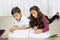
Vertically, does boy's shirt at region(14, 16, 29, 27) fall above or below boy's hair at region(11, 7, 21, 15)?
below

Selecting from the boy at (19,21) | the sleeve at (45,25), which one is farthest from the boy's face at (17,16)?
the sleeve at (45,25)

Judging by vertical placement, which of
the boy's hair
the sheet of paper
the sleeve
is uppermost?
the boy's hair

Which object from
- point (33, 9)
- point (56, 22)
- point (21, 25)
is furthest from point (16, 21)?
point (56, 22)

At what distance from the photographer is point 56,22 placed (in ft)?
4.16

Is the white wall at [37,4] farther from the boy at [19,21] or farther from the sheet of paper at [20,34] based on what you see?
the sheet of paper at [20,34]

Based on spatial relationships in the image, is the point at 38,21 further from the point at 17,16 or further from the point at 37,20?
the point at 17,16

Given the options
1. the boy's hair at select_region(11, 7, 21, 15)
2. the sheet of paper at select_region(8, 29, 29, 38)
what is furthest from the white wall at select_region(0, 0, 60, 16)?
the sheet of paper at select_region(8, 29, 29, 38)

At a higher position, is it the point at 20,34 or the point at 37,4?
the point at 37,4

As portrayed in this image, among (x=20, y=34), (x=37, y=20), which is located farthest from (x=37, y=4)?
(x=20, y=34)

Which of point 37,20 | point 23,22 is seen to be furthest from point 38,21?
point 23,22

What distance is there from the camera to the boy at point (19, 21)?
1286 mm

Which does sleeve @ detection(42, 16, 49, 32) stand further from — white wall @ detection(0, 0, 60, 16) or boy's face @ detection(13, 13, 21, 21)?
boy's face @ detection(13, 13, 21, 21)

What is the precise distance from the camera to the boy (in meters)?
1.29

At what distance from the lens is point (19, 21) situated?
1.30 m
